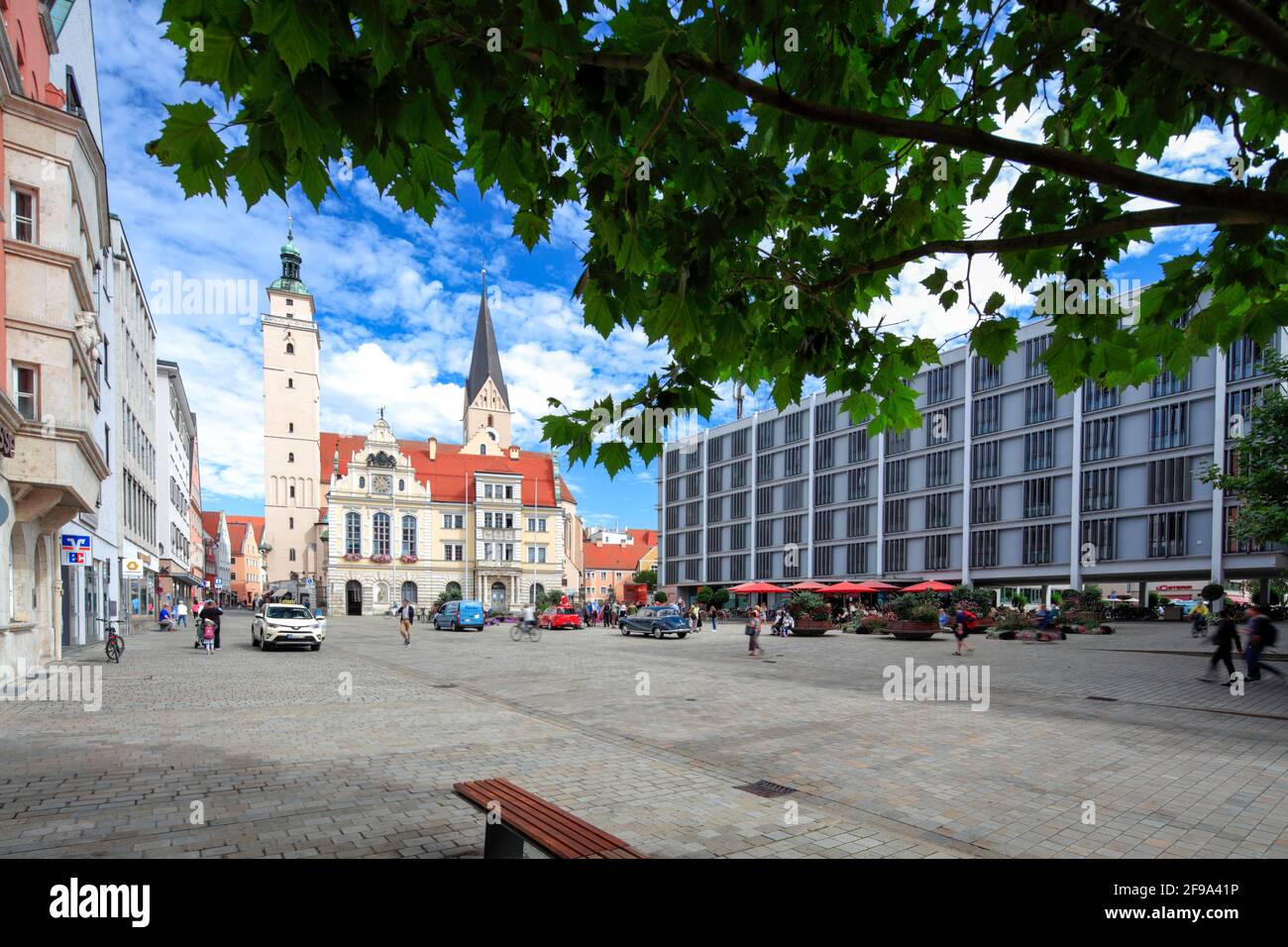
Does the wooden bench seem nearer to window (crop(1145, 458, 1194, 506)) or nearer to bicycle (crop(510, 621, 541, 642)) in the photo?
bicycle (crop(510, 621, 541, 642))

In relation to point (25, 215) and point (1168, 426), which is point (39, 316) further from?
point (1168, 426)

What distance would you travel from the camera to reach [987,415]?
6234cm

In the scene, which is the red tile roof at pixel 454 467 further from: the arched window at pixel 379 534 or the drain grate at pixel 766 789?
the drain grate at pixel 766 789

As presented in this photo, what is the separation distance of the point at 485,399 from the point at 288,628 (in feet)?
247

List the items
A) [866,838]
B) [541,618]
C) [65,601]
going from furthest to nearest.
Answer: [541,618]
[65,601]
[866,838]

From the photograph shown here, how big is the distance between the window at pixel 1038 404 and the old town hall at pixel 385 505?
48951 mm

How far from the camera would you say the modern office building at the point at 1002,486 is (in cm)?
5041

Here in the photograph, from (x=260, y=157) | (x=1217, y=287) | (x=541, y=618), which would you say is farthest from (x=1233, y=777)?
(x=541, y=618)

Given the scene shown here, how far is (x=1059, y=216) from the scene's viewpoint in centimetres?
430

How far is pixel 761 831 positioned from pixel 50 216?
68.0 feet

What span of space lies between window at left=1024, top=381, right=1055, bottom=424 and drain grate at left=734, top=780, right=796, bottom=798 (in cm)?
5945

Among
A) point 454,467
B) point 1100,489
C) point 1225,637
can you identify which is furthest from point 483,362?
point 1225,637

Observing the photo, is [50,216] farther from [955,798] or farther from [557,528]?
[557,528]

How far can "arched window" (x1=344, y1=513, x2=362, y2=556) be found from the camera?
75.9m
